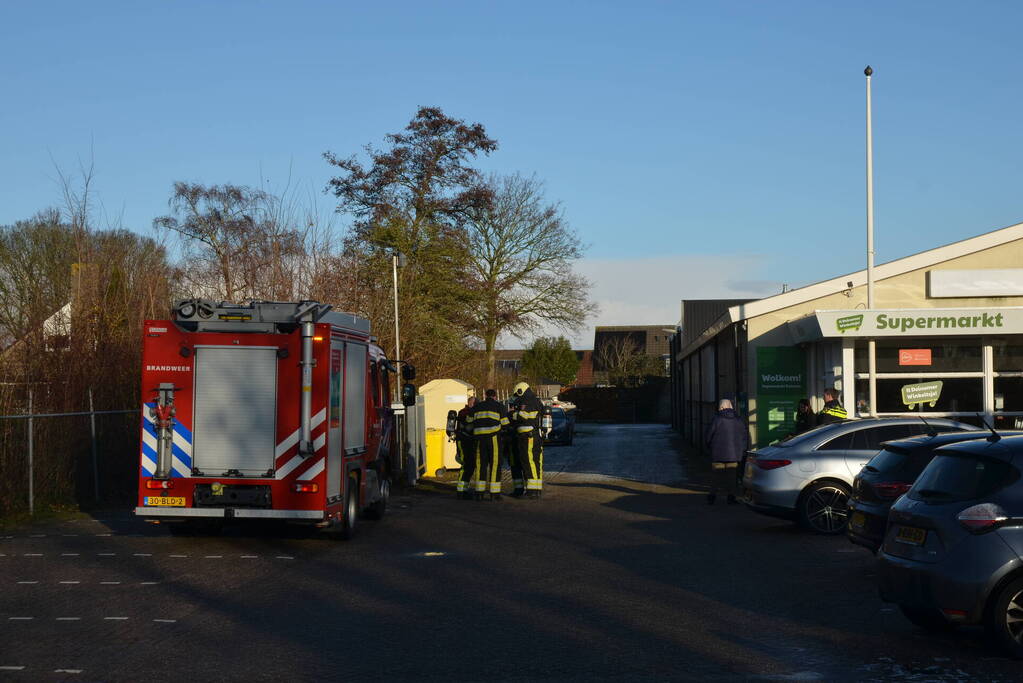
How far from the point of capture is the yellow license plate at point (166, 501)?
13.2 meters

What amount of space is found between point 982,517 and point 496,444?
→ 41.5ft

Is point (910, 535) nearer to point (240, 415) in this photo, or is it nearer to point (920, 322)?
point (240, 415)

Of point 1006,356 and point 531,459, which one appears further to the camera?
point 1006,356

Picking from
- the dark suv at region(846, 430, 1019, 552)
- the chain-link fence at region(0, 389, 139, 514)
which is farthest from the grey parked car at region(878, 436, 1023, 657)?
the chain-link fence at region(0, 389, 139, 514)

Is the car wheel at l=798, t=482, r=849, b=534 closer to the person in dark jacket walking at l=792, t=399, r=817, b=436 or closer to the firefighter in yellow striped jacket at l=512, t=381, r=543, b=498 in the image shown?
the person in dark jacket walking at l=792, t=399, r=817, b=436

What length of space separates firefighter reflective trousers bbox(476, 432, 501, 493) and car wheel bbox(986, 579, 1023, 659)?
12.6 metres

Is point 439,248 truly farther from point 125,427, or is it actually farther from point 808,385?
point 125,427

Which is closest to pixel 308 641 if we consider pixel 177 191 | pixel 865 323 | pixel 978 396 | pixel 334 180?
pixel 865 323

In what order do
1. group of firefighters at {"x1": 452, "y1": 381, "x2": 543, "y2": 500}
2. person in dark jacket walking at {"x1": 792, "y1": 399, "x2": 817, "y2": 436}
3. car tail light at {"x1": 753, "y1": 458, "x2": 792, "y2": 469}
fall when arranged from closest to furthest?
car tail light at {"x1": 753, "y1": 458, "x2": 792, "y2": 469} < group of firefighters at {"x1": 452, "y1": 381, "x2": 543, "y2": 500} < person in dark jacket walking at {"x1": 792, "y1": 399, "x2": 817, "y2": 436}

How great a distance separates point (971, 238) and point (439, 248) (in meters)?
19.2

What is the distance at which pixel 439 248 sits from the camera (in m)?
38.6

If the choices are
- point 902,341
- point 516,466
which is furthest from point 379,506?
point 902,341

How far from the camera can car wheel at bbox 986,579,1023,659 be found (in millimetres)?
7445

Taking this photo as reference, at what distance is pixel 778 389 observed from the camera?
2517 centimetres
